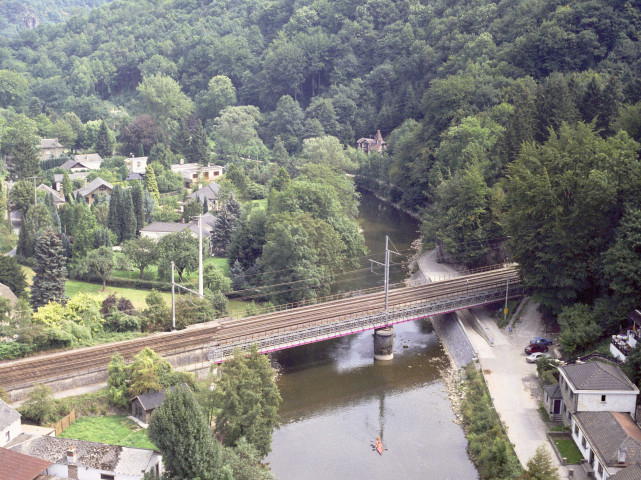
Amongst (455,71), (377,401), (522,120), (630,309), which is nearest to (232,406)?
(377,401)

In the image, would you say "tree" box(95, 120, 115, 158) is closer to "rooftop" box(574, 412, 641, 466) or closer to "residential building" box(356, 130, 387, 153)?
"residential building" box(356, 130, 387, 153)

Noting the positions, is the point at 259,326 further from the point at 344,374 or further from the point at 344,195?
the point at 344,195

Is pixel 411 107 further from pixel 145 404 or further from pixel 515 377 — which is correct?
pixel 145 404

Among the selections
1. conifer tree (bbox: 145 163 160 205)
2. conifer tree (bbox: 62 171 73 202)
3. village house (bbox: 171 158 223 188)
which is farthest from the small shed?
village house (bbox: 171 158 223 188)

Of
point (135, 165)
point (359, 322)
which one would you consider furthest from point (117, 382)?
point (135, 165)

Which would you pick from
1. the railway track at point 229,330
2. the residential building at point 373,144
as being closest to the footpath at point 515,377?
the railway track at point 229,330
